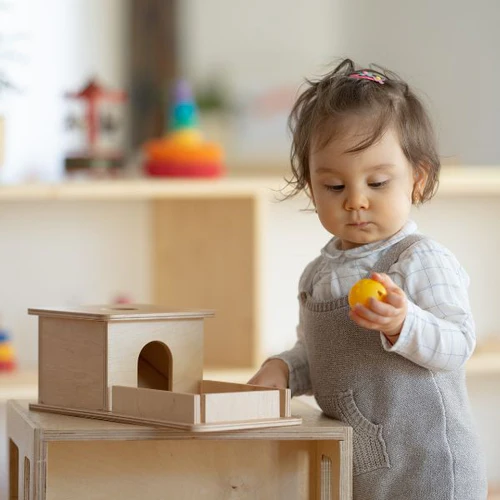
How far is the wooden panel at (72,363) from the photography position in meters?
1.17

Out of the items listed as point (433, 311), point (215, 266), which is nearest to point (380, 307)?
point (433, 311)

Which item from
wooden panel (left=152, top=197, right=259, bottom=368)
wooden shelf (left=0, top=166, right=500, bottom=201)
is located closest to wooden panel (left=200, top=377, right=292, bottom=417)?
wooden shelf (left=0, top=166, right=500, bottom=201)

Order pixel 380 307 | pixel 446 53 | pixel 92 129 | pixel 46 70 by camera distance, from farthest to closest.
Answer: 1. pixel 446 53
2. pixel 46 70
3. pixel 92 129
4. pixel 380 307

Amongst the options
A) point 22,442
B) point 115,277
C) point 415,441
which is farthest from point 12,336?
point 415,441

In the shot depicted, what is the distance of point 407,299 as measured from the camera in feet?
3.52

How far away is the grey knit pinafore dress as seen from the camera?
1.12 m

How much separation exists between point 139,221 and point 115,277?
0.44ft

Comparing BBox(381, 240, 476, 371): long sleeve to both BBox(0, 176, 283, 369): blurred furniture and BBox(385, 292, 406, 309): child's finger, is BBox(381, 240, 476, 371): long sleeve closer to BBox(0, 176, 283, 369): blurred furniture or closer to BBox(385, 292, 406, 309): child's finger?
BBox(385, 292, 406, 309): child's finger

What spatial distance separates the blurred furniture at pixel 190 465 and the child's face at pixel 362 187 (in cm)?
22

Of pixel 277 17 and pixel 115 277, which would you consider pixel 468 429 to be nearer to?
pixel 115 277

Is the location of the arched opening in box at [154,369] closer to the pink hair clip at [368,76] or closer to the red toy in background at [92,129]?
the pink hair clip at [368,76]

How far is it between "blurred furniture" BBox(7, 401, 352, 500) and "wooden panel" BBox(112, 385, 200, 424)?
3 cm

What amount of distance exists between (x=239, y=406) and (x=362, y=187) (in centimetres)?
27

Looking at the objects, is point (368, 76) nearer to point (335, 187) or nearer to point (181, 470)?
point (335, 187)
